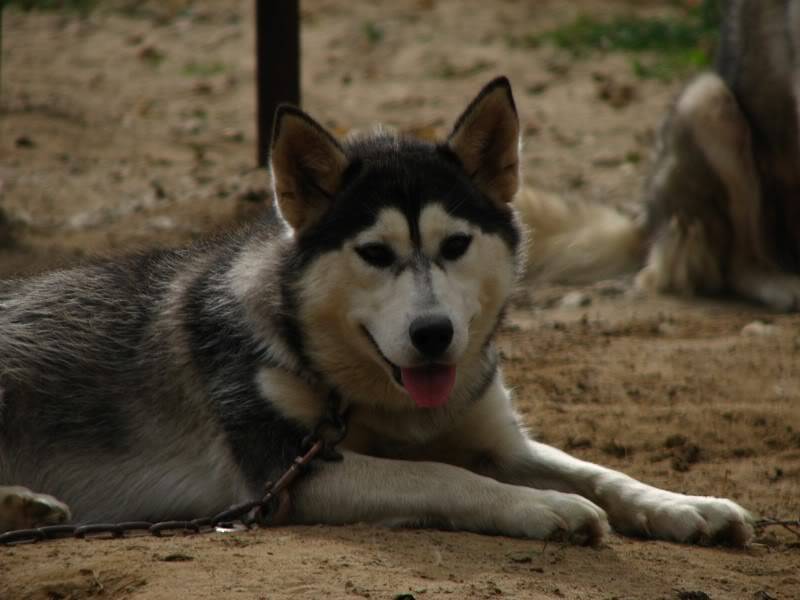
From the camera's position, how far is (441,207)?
4441 millimetres

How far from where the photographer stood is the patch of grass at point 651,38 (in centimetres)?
1201

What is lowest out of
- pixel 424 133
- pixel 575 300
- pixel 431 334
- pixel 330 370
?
pixel 575 300

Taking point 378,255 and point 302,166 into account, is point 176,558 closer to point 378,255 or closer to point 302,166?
point 378,255

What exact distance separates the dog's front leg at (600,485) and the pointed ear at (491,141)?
0.74 metres

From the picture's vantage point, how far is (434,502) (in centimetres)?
435

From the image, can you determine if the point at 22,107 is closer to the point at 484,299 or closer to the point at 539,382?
the point at 539,382

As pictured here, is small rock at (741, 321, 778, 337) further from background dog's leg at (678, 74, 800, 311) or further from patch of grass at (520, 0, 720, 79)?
patch of grass at (520, 0, 720, 79)

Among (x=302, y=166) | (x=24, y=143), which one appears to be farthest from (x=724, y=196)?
(x=24, y=143)

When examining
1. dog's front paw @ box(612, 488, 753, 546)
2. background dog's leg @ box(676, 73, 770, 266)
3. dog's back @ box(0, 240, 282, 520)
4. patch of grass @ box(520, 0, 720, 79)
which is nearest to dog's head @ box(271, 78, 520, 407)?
dog's back @ box(0, 240, 282, 520)

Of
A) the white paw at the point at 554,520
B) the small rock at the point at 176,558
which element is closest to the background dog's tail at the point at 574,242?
the white paw at the point at 554,520

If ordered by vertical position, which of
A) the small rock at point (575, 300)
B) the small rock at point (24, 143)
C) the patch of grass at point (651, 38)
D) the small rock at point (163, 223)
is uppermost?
the patch of grass at point (651, 38)

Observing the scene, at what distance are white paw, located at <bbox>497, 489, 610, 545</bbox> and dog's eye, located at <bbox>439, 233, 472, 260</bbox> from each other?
801 mm

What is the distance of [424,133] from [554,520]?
4.99 meters

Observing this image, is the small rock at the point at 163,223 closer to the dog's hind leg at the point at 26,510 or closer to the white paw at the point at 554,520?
the dog's hind leg at the point at 26,510
